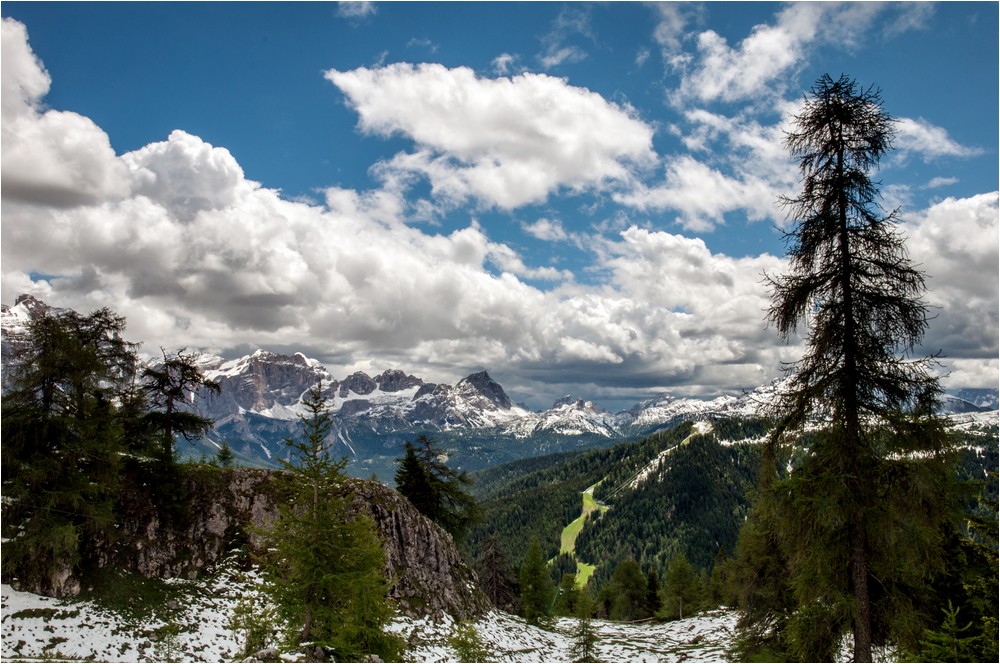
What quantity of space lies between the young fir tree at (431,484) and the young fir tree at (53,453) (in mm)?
24542

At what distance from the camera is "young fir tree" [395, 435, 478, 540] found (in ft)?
157

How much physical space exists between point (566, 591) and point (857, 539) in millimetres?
78449

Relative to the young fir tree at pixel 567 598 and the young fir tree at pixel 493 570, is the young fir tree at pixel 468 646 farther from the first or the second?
the young fir tree at pixel 567 598

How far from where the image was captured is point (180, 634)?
25.0 m

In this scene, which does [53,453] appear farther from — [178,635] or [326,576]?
[326,576]

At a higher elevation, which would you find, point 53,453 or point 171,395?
point 171,395

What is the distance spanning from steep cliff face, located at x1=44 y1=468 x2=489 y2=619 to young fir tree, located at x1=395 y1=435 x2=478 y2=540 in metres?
5.12

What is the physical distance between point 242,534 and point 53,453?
13.4 m

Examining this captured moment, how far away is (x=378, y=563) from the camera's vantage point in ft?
55.2

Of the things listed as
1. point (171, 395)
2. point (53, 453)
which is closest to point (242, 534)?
point (171, 395)

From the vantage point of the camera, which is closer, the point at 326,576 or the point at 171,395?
the point at 326,576

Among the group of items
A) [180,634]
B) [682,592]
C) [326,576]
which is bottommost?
[682,592]

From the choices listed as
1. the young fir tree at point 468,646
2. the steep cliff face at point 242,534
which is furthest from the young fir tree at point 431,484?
the young fir tree at point 468,646

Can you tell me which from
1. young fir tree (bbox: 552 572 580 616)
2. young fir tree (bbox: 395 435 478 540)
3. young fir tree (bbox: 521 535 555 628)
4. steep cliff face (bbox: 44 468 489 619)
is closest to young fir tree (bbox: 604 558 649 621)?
young fir tree (bbox: 552 572 580 616)
